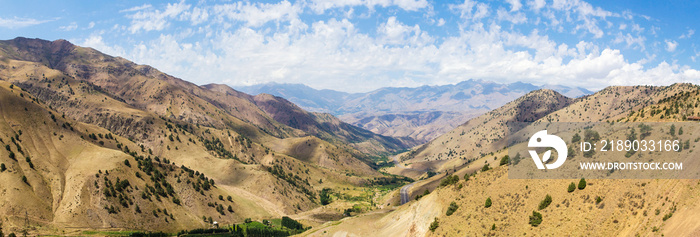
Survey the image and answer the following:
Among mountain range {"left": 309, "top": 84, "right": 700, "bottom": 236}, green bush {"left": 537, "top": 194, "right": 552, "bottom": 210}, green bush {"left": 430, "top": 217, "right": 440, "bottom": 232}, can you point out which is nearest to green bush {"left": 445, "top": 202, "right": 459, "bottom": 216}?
mountain range {"left": 309, "top": 84, "right": 700, "bottom": 236}

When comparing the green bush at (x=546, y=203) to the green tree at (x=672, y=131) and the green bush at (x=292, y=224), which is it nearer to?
the green tree at (x=672, y=131)

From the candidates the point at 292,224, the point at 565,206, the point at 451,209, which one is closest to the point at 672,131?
the point at 565,206

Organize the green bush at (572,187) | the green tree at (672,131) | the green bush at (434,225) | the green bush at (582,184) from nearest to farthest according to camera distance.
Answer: the green bush at (582,184) → the green bush at (572,187) → the green tree at (672,131) → the green bush at (434,225)

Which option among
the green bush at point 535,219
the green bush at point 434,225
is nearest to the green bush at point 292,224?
the green bush at point 434,225

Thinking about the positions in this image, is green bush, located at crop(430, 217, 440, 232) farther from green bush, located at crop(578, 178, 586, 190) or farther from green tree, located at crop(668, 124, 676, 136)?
green tree, located at crop(668, 124, 676, 136)

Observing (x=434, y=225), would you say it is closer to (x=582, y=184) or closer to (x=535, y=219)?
(x=535, y=219)

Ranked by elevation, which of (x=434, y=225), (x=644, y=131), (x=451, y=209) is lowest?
(x=434, y=225)

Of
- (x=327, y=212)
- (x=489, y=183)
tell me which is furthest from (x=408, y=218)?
(x=327, y=212)

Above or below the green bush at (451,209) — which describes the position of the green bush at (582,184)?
above
